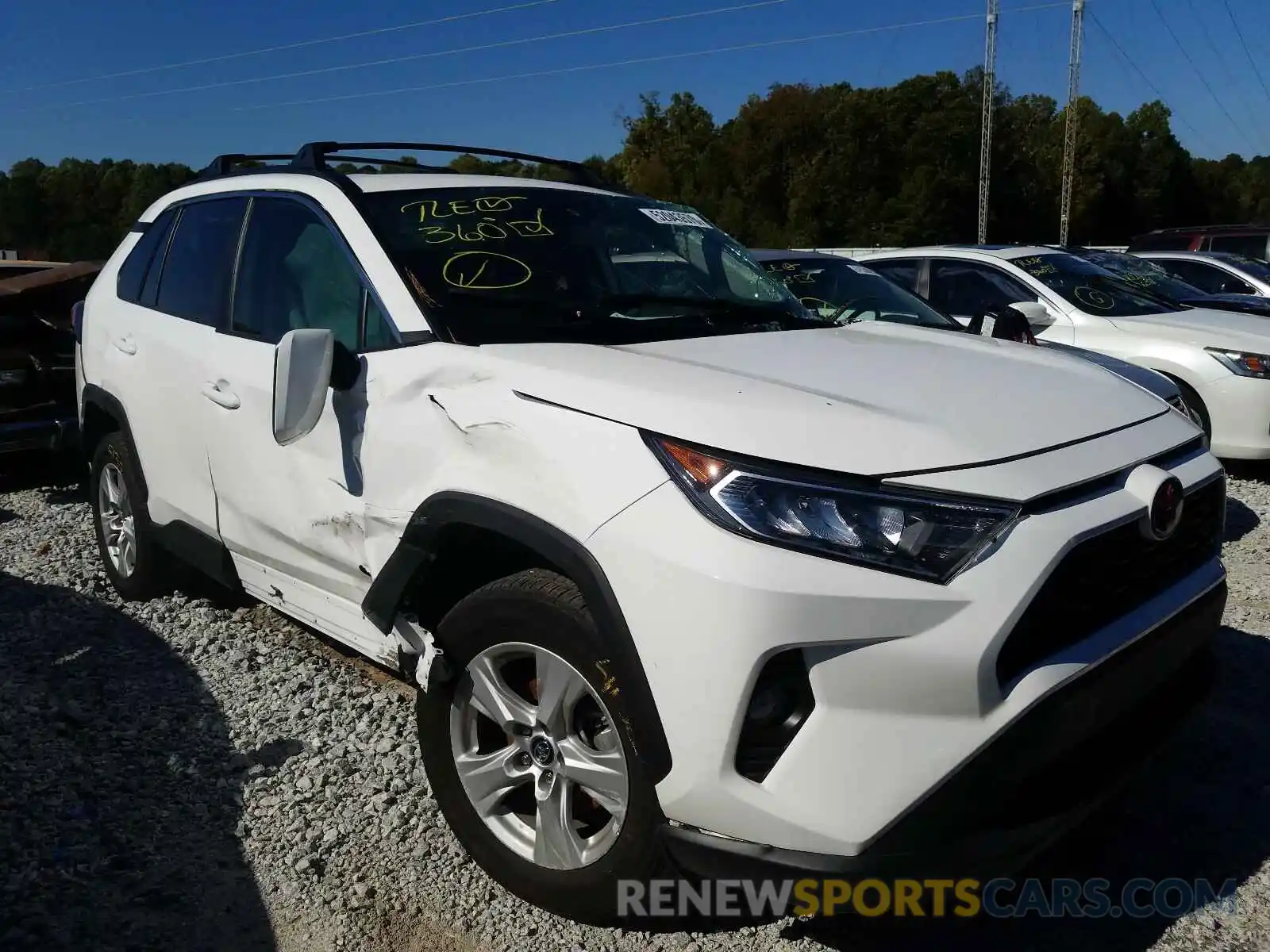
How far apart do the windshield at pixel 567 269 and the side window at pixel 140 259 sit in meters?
1.63

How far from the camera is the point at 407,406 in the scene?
103 inches

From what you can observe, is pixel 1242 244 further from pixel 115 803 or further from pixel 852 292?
pixel 115 803

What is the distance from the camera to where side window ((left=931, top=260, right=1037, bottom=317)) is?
7.74 meters

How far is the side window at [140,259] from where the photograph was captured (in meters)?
4.31

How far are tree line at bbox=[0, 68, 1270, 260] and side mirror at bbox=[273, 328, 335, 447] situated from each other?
51.2 m

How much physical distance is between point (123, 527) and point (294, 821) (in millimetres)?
2211

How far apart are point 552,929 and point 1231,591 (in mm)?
3674

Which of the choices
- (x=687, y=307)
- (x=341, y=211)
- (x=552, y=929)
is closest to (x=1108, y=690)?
(x=552, y=929)

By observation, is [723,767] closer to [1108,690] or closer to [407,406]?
[1108,690]

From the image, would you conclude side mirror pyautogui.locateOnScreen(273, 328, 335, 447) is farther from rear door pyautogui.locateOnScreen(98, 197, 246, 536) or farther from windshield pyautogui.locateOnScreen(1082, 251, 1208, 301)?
windshield pyautogui.locateOnScreen(1082, 251, 1208, 301)

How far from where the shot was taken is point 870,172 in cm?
6006

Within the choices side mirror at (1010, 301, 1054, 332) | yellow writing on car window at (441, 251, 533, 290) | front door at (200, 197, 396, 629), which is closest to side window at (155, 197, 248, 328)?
front door at (200, 197, 396, 629)

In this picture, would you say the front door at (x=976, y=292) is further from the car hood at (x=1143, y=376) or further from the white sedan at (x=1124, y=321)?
the car hood at (x=1143, y=376)

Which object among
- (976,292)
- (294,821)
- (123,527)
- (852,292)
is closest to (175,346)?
(123,527)
